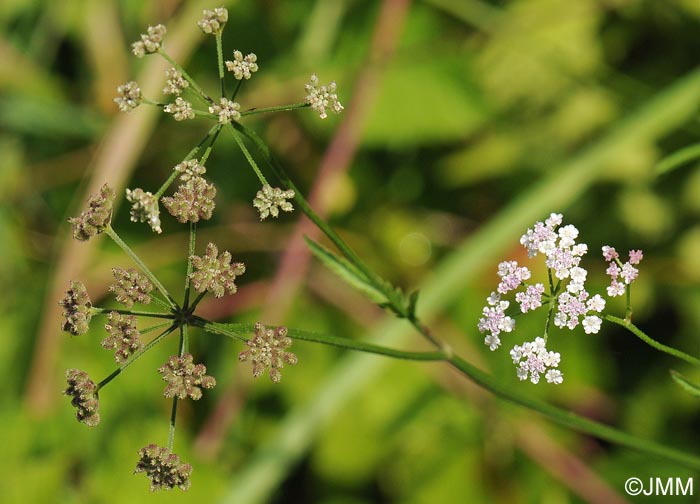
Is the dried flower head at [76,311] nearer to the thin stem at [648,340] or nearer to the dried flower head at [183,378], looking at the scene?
the dried flower head at [183,378]

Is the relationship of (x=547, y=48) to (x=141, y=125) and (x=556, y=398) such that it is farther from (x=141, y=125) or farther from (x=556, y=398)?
(x=141, y=125)

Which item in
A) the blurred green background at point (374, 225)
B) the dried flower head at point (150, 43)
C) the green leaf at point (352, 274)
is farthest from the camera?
the blurred green background at point (374, 225)

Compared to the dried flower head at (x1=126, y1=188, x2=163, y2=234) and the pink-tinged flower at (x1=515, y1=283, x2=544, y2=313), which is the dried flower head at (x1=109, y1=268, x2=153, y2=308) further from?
the pink-tinged flower at (x1=515, y1=283, x2=544, y2=313)

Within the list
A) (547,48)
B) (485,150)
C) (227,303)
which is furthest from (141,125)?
(547,48)

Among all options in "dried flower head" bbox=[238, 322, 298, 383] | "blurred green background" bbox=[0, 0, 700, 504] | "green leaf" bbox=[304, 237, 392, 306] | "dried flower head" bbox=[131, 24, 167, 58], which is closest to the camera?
"dried flower head" bbox=[238, 322, 298, 383]

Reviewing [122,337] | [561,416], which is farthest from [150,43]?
[561,416]

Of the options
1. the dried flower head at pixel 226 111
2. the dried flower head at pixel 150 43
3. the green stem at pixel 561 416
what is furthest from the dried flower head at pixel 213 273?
the green stem at pixel 561 416

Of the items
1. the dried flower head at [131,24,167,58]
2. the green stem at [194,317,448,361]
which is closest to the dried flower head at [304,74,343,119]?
the dried flower head at [131,24,167,58]
